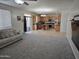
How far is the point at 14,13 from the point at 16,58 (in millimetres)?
4575

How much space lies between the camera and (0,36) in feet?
15.9

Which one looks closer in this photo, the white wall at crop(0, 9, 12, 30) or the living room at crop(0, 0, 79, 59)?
the living room at crop(0, 0, 79, 59)

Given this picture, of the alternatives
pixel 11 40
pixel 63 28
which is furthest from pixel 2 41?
pixel 63 28

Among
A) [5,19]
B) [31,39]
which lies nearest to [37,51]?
[31,39]

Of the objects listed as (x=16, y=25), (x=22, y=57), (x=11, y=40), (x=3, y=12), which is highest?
(x=3, y=12)

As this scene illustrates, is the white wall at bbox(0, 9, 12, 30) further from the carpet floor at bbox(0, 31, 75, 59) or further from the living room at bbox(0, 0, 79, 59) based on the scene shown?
the carpet floor at bbox(0, 31, 75, 59)

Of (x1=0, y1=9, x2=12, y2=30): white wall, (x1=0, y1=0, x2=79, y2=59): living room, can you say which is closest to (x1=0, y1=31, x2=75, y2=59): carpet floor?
(x1=0, y1=0, x2=79, y2=59): living room

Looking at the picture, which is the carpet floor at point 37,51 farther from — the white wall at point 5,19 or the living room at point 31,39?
the white wall at point 5,19

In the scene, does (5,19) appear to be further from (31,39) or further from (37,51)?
(37,51)

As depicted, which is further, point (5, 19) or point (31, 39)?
point (31, 39)

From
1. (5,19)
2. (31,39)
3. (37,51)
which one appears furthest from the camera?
(31,39)

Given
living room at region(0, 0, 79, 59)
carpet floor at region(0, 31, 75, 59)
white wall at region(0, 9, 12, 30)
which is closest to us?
carpet floor at region(0, 31, 75, 59)

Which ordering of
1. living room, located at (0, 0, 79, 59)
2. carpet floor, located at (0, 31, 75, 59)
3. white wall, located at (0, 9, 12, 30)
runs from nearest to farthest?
carpet floor, located at (0, 31, 75, 59), living room, located at (0, 0, 79, 59), white wall, located at (0, 9, 12, 30)

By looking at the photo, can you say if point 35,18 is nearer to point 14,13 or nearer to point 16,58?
point 14,13
